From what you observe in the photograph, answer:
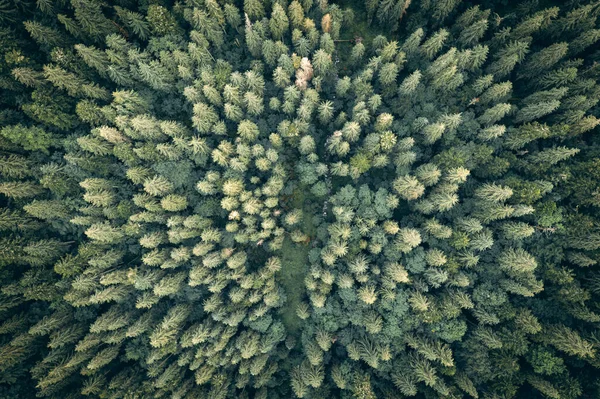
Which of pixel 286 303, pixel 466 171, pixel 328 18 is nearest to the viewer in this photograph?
pixel 466 171

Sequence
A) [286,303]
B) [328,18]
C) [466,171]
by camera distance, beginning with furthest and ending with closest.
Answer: [286,303] < [328,18] < [466,171]

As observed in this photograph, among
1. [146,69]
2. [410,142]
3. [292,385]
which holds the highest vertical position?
[146,69]

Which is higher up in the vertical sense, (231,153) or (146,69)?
(146,69)

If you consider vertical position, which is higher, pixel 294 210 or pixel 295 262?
pixel 294 210

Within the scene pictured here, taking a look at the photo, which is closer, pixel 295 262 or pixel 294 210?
pixel 294 210

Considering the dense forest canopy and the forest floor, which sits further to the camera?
the forest floor

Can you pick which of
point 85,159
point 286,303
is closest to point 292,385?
point 286,303

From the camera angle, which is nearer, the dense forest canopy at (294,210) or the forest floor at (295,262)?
the dense forest canopy at (294,210)

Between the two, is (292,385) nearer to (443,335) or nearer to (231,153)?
(443,335)
